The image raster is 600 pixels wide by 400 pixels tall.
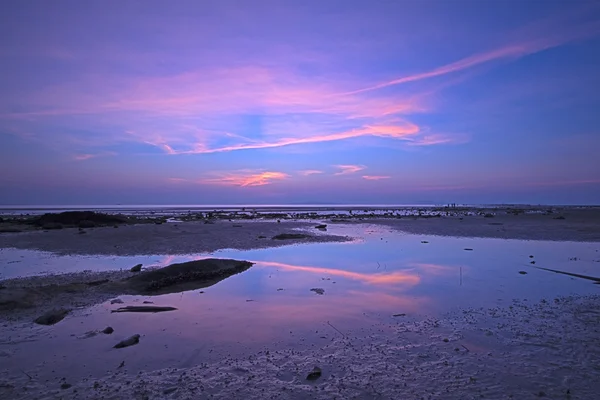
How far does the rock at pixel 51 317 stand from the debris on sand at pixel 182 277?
298cm

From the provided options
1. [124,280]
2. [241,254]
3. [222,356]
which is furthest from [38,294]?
[241,254]

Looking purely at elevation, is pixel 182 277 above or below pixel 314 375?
above

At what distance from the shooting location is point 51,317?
985 cm

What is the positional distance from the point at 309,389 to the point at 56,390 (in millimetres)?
4402

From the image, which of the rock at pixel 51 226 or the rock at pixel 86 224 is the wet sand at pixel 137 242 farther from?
the rock at pixel 86 224

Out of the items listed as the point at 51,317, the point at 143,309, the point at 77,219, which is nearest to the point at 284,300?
the point at 143,309

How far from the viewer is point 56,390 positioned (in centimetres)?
621

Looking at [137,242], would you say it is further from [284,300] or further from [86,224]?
[284,300]

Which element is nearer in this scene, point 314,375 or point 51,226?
point 314,375

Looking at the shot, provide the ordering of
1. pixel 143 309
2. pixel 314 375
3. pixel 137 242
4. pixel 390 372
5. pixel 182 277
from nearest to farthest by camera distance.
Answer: pixel 314 375 → pixel 390 372 → pixel 143 309 → pixel 182 277 → pixel 137 242

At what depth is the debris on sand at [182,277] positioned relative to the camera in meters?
13.7

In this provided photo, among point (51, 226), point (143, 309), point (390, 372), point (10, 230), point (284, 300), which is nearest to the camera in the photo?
point (390, 372)

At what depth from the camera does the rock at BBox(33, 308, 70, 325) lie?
969 centimetres

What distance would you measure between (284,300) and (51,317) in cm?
673
